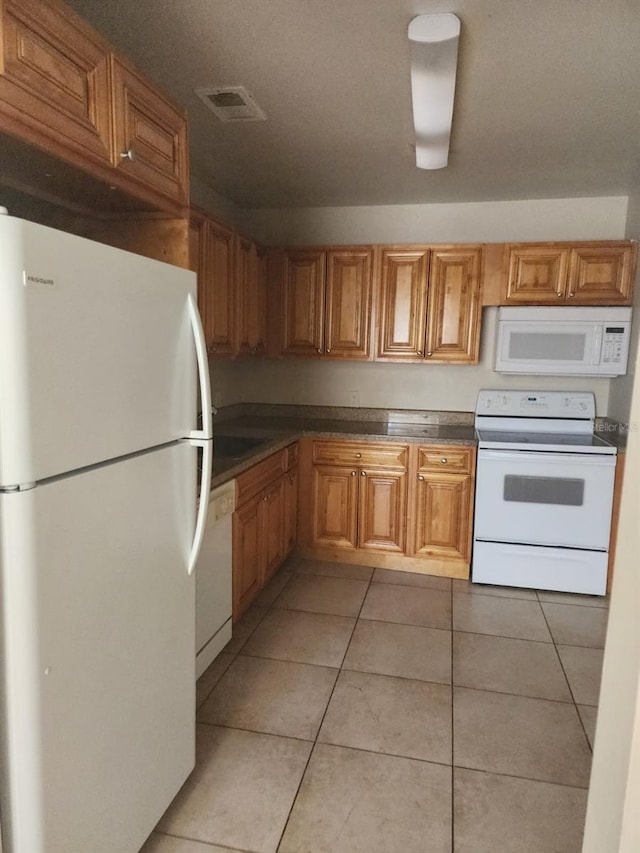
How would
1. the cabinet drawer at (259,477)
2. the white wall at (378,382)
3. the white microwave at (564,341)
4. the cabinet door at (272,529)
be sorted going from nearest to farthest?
the cabinet drawer at (259,477) → the cabinet door at (272,529) → the white microwave at (564,341) → the white wall at (378,382)

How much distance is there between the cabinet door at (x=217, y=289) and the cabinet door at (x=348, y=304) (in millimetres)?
809

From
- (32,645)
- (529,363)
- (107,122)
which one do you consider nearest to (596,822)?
(32,645)

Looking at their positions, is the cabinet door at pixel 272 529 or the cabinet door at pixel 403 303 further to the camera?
the cabinet door at pixel 403 303

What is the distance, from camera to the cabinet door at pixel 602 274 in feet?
11.0

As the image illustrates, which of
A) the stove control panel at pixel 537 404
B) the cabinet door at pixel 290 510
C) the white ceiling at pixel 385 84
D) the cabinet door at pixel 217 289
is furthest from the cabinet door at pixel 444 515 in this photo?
the white ceiling at pixel 385 84

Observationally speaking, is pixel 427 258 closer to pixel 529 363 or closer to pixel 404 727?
pixel 529 363

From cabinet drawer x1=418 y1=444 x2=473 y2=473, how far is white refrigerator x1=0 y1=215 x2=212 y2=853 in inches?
80.5

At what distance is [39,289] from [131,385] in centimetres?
34

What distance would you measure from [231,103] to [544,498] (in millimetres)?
2651

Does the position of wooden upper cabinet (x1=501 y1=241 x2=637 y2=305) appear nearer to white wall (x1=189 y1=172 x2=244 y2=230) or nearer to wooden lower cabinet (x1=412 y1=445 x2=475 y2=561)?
wooden lower cabinet (x1=412 y1=445 x2=475 y2=561)

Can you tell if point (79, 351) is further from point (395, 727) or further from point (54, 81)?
point (395, 727)

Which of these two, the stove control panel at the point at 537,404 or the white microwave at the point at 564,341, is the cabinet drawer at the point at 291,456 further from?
the white microwave at the point at 564,341

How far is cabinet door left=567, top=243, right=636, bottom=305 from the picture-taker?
3342 mm

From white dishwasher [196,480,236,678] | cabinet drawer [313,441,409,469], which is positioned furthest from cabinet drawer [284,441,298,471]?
white dishwasher [196,480,236,678]
